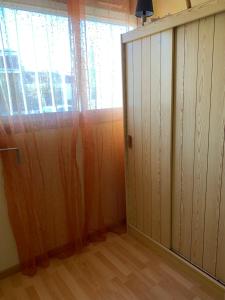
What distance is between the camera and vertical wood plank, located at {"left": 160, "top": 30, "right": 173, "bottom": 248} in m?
1.58

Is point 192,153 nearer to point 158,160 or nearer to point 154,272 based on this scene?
point 158,160

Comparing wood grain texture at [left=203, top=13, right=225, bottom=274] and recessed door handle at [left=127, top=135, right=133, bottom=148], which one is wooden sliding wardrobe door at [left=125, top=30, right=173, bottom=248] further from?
wood grain texture at [left=203, top=13, right=225, bottom=274]

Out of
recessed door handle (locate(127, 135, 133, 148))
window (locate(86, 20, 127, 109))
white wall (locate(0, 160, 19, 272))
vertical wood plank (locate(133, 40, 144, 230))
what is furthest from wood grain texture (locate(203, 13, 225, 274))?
white wall (locate(0, 160, 19, 272))

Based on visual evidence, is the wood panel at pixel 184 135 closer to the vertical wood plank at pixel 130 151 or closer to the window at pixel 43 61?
the vertical wood plank at pixel 130 151

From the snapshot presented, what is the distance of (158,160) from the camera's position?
182 cm

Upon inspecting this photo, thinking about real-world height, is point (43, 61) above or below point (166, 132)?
above

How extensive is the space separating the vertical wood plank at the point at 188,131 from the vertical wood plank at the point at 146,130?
1.07ft

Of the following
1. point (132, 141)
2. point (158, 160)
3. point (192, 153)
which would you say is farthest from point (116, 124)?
point (192, 153)

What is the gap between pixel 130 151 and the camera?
2.10 metres

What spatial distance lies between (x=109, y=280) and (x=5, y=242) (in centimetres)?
A: 86

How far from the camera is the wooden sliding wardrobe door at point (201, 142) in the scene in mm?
1350

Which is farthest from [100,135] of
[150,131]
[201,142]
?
[201,142]

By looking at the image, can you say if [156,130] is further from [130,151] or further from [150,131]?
[130,151]

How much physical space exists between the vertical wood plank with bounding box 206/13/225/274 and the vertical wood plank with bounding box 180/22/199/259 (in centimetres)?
13
